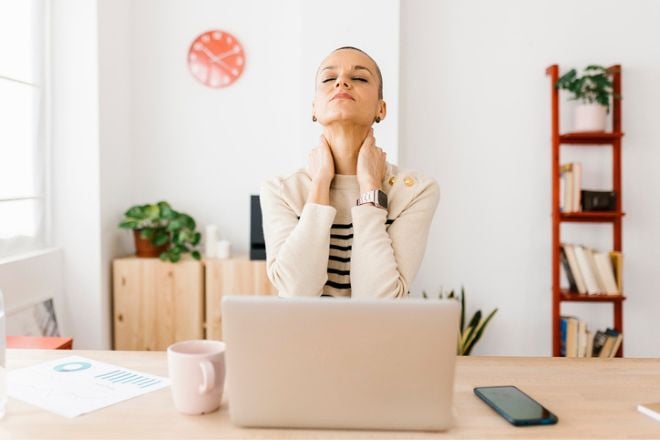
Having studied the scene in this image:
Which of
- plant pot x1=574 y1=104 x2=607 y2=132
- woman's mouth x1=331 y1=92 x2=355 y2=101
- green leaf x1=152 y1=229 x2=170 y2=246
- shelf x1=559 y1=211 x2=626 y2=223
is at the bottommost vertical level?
green leaf x1=152 y1=229 x2=170 y2=246

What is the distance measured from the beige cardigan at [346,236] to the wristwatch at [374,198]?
19mm

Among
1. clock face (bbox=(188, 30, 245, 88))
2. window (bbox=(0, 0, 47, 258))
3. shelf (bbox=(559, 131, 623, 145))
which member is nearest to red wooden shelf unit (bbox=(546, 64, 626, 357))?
shelf (bbox=(559, 131, 623, 145))

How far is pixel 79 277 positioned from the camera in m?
3.14

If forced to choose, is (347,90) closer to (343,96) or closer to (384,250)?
(343,96)

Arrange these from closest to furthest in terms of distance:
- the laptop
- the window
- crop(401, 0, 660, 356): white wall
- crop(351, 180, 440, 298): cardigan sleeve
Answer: the laptop < crop(351, 180, 440, 298): cardigan sleeve < the window < crop(401, 0, 660, 356): white wall

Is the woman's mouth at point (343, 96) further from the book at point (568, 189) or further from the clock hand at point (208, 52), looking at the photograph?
the clock hand at point (208, 52)

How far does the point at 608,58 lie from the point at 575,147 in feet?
1.82

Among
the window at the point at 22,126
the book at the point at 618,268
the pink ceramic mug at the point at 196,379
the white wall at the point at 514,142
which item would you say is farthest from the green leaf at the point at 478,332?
the pink ceramic mug at the point at 196,379

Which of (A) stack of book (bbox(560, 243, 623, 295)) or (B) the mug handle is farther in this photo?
(A) stack of book (bbox(560, 243, 623, 295))

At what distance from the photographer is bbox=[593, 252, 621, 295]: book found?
10.7ft

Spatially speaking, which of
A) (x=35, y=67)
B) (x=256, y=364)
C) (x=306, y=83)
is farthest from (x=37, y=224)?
(x=256, y=364)

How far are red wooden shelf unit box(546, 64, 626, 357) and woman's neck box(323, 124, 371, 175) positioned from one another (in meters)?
2.08

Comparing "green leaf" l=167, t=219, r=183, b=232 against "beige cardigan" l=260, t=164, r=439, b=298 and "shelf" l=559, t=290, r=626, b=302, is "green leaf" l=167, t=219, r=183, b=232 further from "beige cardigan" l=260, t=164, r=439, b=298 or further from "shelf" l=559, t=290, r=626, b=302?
"shelf" l=559, t=290, r=626, b=302

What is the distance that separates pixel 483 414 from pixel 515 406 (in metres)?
0.06
